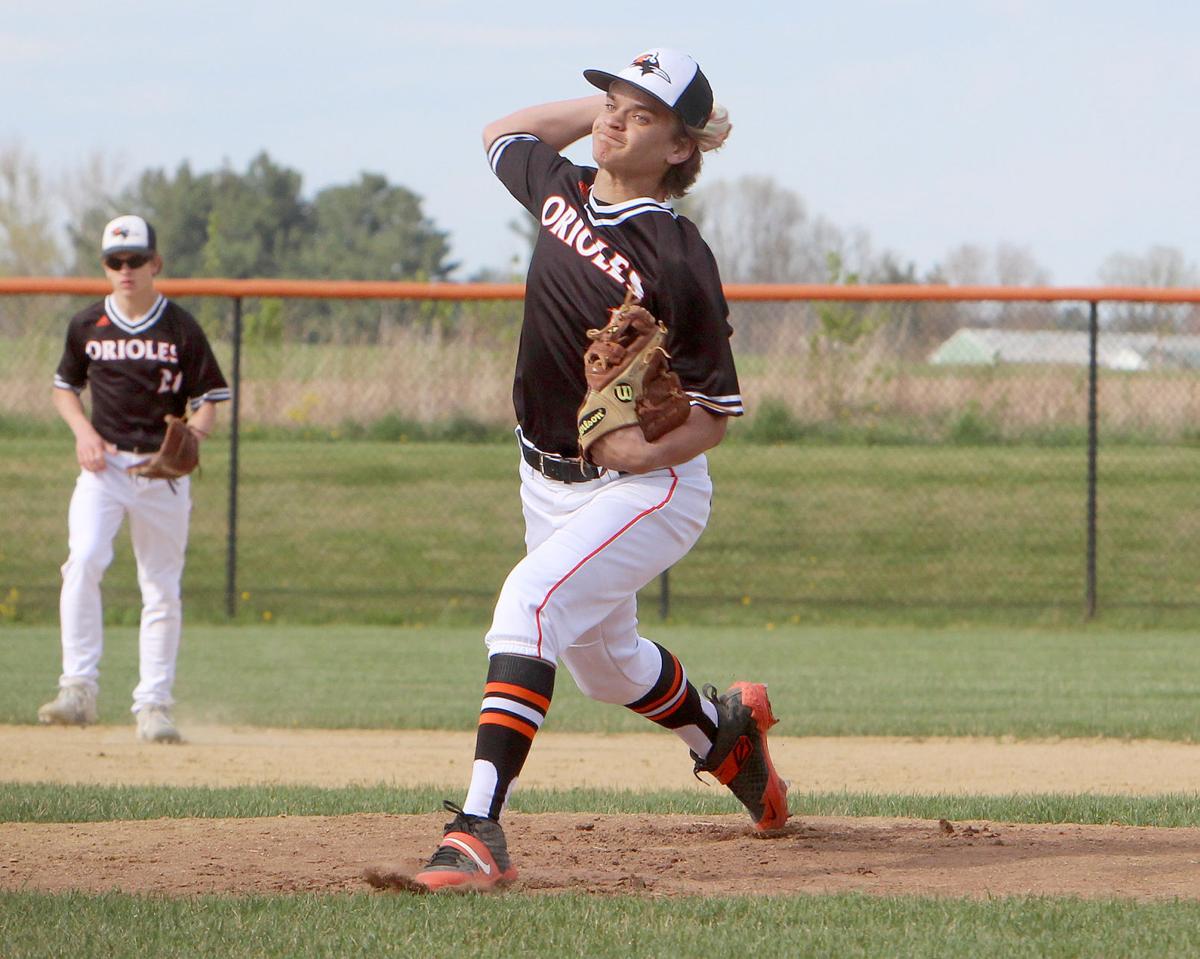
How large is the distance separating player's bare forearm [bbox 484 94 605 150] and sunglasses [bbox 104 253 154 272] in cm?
353

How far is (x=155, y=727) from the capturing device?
751cm

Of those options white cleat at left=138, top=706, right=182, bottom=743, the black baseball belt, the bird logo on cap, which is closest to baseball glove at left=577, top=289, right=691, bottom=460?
the black baseball belt

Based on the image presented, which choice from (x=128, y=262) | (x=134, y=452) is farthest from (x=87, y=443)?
(x=128, y=262)

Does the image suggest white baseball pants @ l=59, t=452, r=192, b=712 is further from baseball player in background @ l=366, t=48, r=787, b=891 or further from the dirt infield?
baseball player in background @ l=366, t=48, r=787, b=891

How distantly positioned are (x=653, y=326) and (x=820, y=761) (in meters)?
3.80

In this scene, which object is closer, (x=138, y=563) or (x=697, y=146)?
(x=697, y=146)

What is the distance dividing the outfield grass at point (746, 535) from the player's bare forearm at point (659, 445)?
8309 mm

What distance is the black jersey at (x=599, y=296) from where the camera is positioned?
4.07 m

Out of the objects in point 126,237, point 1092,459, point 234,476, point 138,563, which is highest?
point 126,237

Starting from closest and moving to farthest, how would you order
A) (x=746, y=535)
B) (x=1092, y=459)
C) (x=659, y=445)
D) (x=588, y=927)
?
(x=588, y=927), (x=659, y=445), (x=1092, y=459), (x=746, y=535)

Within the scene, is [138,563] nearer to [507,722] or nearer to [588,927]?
[507,722]

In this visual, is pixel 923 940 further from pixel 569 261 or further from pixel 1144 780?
pixel 1144 780

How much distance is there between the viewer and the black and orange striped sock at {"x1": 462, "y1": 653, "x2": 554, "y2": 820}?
3.93 metres

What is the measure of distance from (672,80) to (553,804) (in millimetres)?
2652
